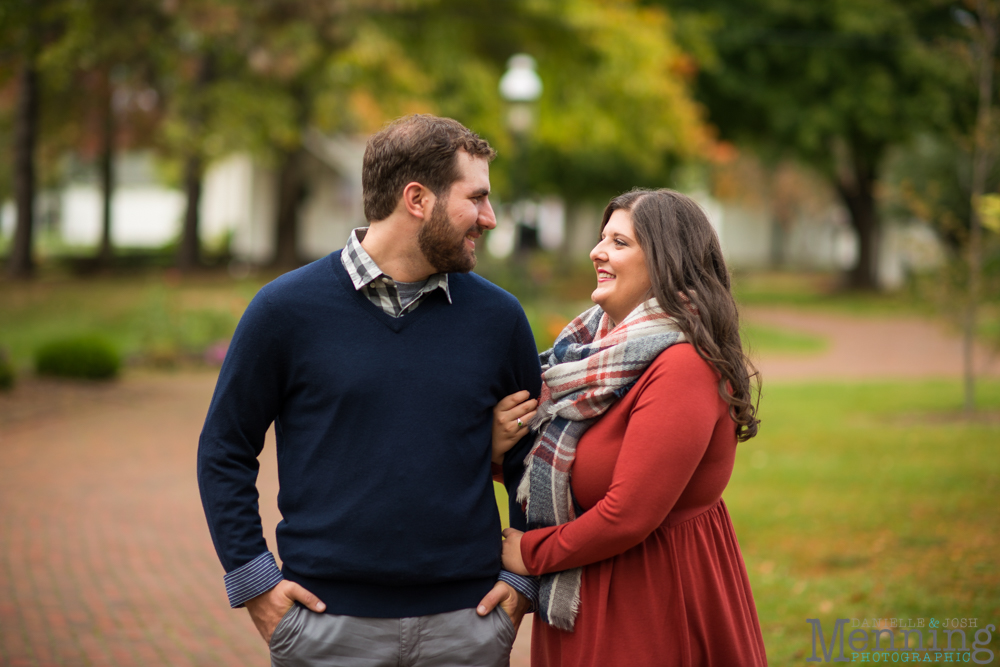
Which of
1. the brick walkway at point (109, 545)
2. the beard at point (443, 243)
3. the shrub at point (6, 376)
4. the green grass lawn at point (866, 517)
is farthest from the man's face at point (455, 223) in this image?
the shrub at point (6, 376)

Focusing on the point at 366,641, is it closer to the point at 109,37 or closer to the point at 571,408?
the point at 571,408

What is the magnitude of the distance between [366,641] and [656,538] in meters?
0.79

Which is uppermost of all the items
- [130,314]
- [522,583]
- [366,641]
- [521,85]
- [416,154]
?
[521,85]

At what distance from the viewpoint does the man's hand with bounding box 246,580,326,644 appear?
7.78ft

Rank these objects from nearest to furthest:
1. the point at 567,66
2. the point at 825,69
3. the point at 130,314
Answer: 1. the point at 567,66
2. the point at 130,314
3. the point at 825,69

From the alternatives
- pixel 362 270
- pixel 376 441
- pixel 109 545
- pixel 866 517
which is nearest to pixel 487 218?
pixel 362 270

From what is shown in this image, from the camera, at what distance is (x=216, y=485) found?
2387 mm

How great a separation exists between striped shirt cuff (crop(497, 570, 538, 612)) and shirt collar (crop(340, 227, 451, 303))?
0.76 metres

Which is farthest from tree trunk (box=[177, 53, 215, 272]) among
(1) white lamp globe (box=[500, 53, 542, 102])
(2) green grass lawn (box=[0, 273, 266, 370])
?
(1) white lamp globe (box=[500, 53, 542, 102])

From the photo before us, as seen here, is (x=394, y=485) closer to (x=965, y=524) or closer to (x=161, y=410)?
(x=965, y=524)

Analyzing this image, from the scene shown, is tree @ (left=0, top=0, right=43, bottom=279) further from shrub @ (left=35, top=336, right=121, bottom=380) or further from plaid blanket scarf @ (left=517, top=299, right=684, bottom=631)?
plaid blanket scarf @ (left=517, top=299, right=684, bottom=631)

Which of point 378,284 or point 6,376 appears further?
point 6,376

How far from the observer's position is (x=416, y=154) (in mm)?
2373

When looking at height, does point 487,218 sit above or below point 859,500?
above
